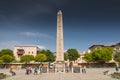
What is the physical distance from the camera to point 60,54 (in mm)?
42219

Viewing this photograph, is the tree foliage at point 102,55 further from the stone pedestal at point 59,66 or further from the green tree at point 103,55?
the stone pedestal at point 59,66

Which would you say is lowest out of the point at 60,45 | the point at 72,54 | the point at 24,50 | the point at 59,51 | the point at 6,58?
the point at 59,51

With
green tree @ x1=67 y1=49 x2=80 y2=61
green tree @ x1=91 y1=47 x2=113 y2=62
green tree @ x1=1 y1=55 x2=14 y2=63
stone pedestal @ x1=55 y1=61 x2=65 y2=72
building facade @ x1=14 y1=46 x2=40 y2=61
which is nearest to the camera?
stone pedestal @ x1=55 y1=61 x2=65 y2=72

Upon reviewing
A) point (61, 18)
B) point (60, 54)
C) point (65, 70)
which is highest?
point (61, 18)

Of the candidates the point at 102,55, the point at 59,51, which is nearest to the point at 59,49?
the point at 59,51

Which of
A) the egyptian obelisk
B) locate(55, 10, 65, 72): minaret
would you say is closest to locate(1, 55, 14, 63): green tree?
Answer: locate(55, 10, 65, 72): minaret

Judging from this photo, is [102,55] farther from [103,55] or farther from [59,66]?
[59,66]

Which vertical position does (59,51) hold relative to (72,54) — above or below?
below

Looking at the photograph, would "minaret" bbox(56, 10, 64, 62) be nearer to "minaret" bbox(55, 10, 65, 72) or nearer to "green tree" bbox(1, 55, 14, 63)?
"minaret" bbox(55, 10, 65, 72)

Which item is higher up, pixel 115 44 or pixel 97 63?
pixel 115 44

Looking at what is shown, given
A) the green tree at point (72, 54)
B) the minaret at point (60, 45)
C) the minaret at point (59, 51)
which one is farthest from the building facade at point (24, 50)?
the minaret at point (60, 45)

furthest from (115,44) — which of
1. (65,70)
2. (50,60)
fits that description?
(65,70)

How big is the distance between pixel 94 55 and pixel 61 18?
43.2 metres

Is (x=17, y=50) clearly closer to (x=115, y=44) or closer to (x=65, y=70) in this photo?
(x=115, y=44)
